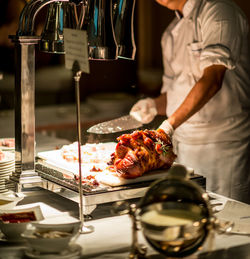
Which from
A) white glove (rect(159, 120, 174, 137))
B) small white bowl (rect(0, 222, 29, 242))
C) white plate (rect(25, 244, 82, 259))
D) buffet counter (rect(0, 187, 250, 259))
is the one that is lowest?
buffet counter (rect(0, 187, 250, 259))

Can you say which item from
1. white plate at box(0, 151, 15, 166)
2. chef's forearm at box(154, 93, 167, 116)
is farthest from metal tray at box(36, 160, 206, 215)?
chef's forearm at box(154, 93, 167, 116)

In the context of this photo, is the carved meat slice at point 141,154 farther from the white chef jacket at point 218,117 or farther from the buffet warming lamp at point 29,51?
the white chef jacket at point 218,117

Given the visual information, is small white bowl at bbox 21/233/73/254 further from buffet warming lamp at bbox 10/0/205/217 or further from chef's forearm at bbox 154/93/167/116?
chef's forearm at bbox 154/93/167/116

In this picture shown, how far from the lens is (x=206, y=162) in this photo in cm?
332

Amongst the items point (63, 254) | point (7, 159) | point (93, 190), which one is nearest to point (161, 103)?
point (7, 159)

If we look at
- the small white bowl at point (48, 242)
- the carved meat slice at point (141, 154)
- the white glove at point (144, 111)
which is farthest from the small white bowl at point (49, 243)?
the white glove at point (144, 111)

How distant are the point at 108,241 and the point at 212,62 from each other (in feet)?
4.92

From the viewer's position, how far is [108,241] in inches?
69.3

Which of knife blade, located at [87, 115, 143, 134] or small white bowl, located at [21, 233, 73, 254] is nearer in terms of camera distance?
small white bowl, located at [21, 233, 73, 254]

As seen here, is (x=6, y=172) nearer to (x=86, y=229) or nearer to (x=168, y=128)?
(x=86, y=229)

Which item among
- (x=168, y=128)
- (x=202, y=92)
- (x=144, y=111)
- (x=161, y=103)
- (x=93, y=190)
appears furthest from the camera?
(x=161, y=103)

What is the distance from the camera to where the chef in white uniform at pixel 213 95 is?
3.00 meters

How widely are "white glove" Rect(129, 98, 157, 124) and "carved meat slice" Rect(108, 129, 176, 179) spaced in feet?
2.89

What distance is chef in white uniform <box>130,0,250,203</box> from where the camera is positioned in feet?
9.86
